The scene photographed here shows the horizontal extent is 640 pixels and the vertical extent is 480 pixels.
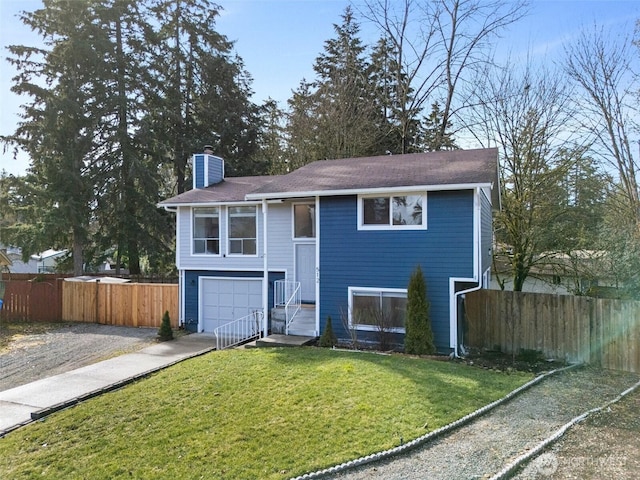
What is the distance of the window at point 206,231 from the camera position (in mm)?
15148

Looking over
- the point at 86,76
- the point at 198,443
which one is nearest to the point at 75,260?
the point at 86,76

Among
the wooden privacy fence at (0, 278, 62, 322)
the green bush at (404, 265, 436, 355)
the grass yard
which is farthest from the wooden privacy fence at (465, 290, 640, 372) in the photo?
the wooden privacy fence at (0, 278, 62, 322)

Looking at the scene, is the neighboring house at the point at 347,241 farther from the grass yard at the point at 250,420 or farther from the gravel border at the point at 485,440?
the gravel border at the point at 485,440

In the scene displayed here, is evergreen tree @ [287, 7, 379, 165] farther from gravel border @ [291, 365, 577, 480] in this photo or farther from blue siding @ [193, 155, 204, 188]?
gravel border @ [291, 365, 577, 480]

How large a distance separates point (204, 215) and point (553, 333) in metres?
11.1

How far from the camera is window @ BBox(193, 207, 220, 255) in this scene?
49.7 feet

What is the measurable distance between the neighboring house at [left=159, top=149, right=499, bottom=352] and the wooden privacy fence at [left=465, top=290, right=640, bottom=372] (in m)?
0.96

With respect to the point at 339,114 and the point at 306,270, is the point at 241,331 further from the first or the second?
the point at 339,114

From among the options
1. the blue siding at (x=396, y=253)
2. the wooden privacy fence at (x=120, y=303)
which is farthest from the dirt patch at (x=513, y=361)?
the wooden privacy fence at (x=120, y=303)

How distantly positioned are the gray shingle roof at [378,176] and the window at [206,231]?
1.66 feet

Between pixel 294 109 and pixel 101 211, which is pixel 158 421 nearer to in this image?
pixel 101 211

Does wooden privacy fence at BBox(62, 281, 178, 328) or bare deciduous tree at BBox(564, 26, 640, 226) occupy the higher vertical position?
bare deciduous tree at BBox(564, 26, 640, 226)

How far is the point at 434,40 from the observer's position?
82.3 ft

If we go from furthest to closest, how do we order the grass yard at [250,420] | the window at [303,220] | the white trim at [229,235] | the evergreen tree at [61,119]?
the evergreen tree at [61,119] < the white trim at [229,235] < the window at [303,220] < the grass yard at [250,420]
